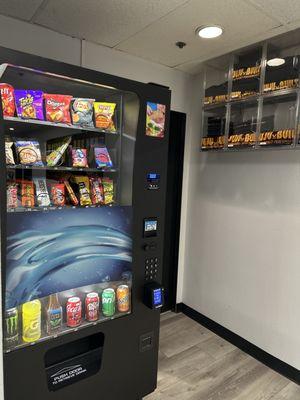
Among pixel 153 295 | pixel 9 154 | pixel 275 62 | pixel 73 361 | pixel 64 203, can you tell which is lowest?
pixel 73 361

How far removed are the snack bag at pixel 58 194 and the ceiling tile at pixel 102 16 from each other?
1.00 meters

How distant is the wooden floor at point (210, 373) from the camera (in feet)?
6.34

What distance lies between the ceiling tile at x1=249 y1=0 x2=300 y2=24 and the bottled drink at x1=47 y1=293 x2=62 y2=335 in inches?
72.5

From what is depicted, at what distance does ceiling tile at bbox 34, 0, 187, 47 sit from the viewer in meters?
1.55

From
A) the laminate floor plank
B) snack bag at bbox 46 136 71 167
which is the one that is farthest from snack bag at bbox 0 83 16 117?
the laminate floor plank

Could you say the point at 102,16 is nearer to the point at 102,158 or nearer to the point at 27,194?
the point at 102,158

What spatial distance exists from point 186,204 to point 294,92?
4.67 feet

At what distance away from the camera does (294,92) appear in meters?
1.85

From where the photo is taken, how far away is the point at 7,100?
3.95 feet

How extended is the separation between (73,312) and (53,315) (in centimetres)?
10

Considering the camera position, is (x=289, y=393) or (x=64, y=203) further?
(x=289, y=393)

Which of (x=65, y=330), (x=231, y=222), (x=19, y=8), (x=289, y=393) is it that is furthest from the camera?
(x=231, y=222)

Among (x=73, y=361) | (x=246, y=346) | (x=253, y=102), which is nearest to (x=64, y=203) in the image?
(x=73, y=361)

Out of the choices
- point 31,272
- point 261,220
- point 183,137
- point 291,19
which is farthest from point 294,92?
point 31,272
